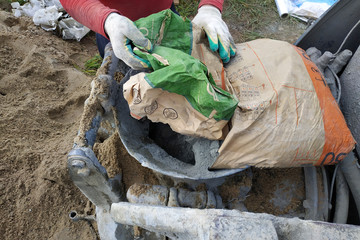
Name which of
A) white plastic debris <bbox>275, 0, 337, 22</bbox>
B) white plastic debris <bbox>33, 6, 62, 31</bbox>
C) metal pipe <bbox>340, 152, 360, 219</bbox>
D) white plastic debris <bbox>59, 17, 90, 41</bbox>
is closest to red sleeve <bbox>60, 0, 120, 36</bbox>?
metal pipe <bbox>340, 152, 360, 219</bbox>

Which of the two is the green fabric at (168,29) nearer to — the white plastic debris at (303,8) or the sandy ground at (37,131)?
the sandy ground at (37,131)

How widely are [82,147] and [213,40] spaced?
0.65 m

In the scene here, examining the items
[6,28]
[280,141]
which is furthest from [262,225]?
[6,28]

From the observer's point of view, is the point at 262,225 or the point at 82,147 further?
the point at 82,147

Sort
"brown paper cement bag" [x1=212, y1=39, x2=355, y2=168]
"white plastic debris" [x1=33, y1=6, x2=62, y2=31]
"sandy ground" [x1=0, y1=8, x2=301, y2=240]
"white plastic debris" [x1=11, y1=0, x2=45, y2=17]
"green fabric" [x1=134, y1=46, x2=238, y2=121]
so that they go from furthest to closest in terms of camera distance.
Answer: "white plastic debris" [x1=11, y1=0, x2=45, y2=17]
"white plastic debris" [x1=33, y1=6, x2=62, y2=31]
"sandy ground" [x1=0, y1=8, x2=301, y2=240]
"brown paper cement bag" [x1=212, y1=39, x2=355, y2=168]
"green fabric" [x1=134, y1=46, x2=238, y2=121]

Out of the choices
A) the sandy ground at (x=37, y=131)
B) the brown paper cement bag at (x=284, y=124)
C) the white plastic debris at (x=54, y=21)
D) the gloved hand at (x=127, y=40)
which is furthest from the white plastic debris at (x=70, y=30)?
the brown paper cement bag at (x=284, y=124)

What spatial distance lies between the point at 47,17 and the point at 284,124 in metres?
2.62

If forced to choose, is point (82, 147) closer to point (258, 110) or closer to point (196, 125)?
point (196, 125)

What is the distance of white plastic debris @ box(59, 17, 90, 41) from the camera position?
2.62m

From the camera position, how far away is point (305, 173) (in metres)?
1.16

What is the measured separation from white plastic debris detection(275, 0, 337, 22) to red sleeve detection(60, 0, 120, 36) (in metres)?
2.53

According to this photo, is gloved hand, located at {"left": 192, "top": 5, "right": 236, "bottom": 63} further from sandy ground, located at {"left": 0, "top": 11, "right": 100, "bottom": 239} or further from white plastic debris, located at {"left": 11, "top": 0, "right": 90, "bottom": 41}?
white plastic debris, located at {"left": 11, "top": 0, "right": 90, "bottom": 41}

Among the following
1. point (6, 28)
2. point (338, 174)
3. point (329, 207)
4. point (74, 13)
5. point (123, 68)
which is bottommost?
point (6, 28)

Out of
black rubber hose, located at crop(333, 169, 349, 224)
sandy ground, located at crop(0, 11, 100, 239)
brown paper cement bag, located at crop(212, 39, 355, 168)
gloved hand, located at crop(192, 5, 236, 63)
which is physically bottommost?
sandy ground, located at crop(0, 11, 100, 239)
